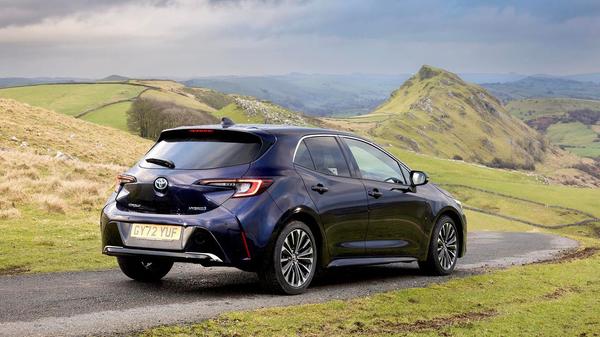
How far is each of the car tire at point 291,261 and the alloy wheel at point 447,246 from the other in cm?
336

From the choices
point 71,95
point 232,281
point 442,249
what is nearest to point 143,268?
point 232,281

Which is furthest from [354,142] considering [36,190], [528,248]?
[36,190]

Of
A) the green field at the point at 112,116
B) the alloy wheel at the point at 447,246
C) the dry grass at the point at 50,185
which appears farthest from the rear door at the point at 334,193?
the green field at the point at 112,116

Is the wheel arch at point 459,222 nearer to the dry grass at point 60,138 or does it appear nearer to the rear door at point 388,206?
the rear door at point 388,206

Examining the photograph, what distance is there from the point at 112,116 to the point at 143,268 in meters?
143

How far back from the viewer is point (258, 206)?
9273 mm

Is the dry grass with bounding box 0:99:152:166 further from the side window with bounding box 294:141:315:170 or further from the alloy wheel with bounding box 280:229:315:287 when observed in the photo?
the alloy wheel with bounding box 280:229:315:287

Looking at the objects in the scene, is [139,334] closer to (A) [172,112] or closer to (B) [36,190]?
(B) [36,190]

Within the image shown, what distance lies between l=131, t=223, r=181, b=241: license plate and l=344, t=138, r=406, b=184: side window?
3.19 m

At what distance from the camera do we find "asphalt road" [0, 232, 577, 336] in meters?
7.82

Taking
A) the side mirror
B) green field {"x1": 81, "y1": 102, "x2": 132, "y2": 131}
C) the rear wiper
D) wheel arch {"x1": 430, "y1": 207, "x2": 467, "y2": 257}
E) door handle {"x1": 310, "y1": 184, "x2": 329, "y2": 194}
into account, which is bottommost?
green field {"x1": 81, "y1": 102, "x2": 132, "y2": 131}

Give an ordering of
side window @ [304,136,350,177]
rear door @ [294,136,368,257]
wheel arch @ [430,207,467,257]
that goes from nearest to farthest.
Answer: rear door @ [294,136,368,257]
side window @ [304,136,350,177]
wheel arch @ [430,207,467,257]

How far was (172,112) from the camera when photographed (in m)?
132

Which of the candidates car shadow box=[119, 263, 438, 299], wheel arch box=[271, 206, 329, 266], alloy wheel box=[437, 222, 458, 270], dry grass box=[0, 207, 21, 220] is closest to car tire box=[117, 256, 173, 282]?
car shadow box=[119, 263, 438, 299]
